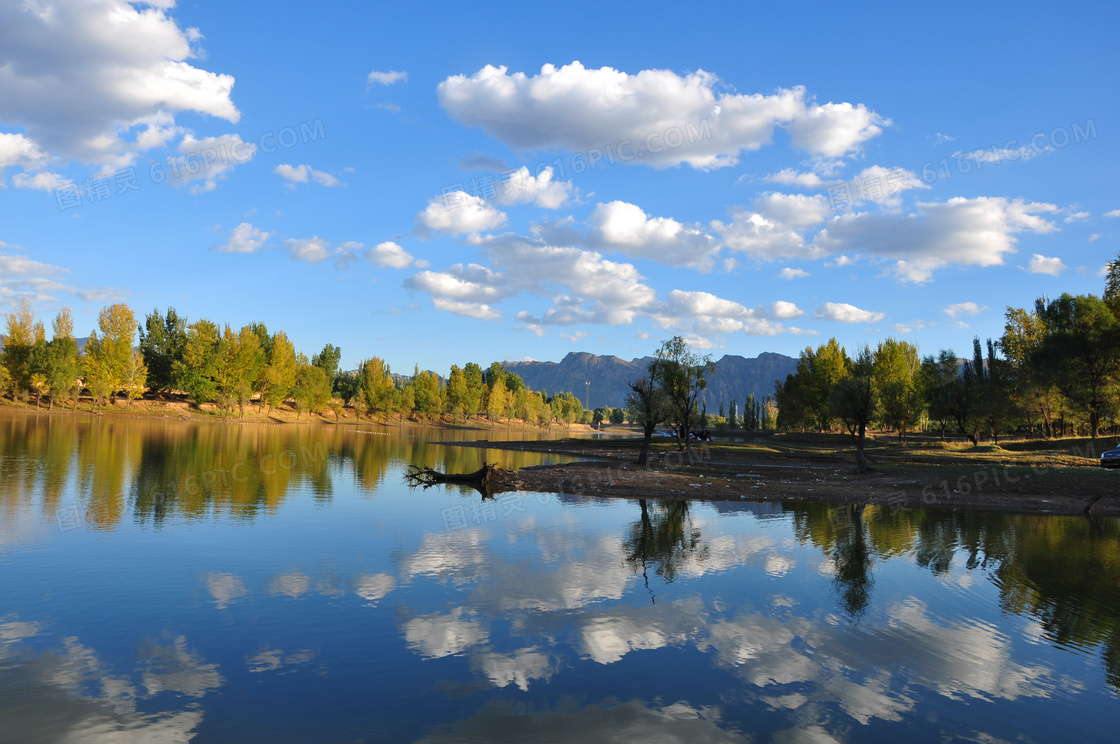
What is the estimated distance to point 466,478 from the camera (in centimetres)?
3991

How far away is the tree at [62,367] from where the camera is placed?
101875 millimetres

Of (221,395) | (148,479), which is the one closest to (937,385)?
(148,479)

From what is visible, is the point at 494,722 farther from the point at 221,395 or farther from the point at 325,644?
the point at 221,395

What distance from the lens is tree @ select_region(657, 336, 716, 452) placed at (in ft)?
213

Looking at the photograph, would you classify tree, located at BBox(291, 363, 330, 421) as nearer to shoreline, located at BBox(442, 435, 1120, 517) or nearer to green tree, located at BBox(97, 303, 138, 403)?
green tree, located at BBox(97, 303, 138, 403)

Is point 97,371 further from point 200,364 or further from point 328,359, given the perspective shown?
point 328,359

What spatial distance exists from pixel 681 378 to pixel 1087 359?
39.2 m

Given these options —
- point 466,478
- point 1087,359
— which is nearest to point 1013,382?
point 1087,359

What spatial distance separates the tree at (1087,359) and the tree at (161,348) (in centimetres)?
14575

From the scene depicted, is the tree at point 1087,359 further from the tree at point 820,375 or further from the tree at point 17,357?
the tree at point 17,357

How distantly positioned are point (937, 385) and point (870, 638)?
89560mm

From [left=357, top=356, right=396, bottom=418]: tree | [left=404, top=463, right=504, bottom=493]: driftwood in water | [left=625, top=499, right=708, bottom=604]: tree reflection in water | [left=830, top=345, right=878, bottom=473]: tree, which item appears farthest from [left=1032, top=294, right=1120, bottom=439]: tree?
[left=357, top=356, right=396, bottom=418]: tree

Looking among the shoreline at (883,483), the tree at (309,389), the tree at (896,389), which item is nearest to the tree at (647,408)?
the shoreline at (883,483)

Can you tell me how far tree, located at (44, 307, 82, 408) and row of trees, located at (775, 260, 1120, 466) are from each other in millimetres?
123572
